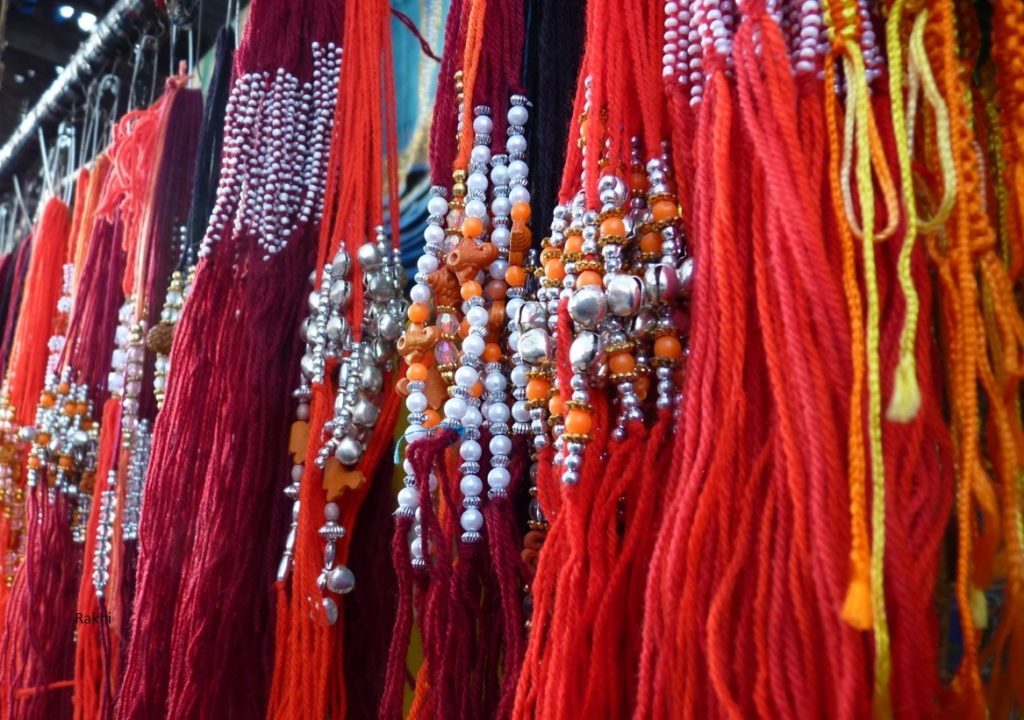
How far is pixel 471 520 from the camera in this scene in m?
0.49

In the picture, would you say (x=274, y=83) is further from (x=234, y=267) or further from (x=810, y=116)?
(x=810, y=116)

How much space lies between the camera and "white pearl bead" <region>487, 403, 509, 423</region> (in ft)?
1.65

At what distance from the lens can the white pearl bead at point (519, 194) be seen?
1.77 ft

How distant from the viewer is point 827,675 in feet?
1.08

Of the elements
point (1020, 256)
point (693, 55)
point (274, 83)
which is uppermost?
point (274, 83)

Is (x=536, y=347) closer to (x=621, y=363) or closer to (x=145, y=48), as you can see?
(x=621, y=363)

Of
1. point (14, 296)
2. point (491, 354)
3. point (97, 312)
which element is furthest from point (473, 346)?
point (14, 296)

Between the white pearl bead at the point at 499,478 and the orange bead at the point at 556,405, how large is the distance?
59 mm

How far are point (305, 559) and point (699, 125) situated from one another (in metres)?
0.36

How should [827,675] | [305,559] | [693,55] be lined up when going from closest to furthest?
1. [827,675]
2. [693,55]
3. [305,559]

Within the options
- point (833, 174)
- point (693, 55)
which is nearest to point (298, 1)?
point (693, 55)

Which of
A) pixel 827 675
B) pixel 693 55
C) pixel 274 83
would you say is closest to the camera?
pixel 827 675

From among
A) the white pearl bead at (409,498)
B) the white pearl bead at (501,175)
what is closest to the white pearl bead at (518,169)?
the white pearl bead at (501,175)

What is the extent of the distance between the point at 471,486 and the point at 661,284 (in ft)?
0.52
